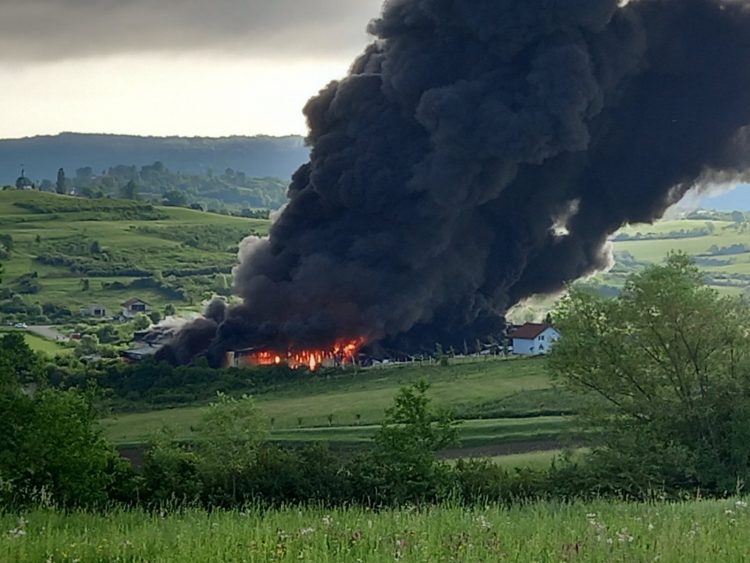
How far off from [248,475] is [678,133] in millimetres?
88320

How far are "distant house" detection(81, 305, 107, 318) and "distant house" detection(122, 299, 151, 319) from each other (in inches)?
104

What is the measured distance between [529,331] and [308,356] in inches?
829

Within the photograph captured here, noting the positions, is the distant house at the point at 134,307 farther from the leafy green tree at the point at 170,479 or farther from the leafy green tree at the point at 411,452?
the leafy green tree at the point at 170,479

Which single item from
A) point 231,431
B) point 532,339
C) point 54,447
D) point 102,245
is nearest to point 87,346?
point 532,339

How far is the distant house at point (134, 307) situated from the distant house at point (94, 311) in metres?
2.65

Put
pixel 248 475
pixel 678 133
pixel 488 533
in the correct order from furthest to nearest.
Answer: pixel 678 133 < pixel 248 475 < pixel 488 533

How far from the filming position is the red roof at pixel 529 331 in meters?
93.7

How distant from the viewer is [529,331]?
312 feet

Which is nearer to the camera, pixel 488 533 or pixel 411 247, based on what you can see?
pixel 488 533

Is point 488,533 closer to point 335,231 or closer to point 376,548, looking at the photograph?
point 376,548

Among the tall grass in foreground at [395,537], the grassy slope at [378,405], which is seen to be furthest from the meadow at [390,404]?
the tall grass in foreground at [395,537]

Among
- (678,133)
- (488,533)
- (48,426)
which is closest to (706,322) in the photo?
(48,426)

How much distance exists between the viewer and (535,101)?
89.4 metres

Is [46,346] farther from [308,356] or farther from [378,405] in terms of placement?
[378,405]
